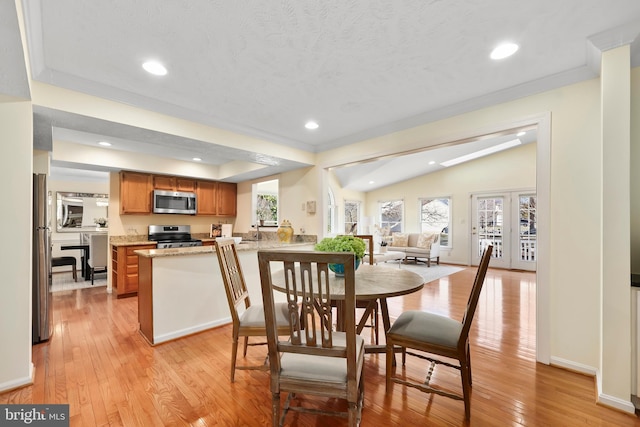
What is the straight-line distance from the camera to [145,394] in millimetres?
1883

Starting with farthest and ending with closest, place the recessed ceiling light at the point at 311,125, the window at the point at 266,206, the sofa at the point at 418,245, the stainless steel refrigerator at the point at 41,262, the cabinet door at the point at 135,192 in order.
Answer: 1. the sofa at the point at 418,245
2. the window at the point at 266,206
3. the cabinet door at the point at 135,192
4. the recessed ceiling light at the point at 311,125
5. the stainless steel refrigerator at the point at 41,262

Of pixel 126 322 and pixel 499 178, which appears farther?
pixel 499 178

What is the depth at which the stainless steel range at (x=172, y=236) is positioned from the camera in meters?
4.92

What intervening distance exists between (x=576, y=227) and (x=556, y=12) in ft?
4.99

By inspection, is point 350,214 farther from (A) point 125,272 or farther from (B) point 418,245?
(A) point 125,272

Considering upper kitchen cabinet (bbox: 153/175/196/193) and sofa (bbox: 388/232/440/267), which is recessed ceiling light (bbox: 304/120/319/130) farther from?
sofa (bbox: 388/232/440/267)

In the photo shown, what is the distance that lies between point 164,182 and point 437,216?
7.28 metres

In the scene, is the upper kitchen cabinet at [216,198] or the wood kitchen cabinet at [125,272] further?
the upper kitchen cabinet at [216,198]

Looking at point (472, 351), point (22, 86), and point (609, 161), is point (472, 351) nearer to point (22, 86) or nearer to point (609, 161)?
point (609, 161)

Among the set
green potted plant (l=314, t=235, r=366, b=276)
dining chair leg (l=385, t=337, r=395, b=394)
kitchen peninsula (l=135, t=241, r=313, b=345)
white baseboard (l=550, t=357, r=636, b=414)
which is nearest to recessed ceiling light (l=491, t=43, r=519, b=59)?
green potted plant (l=314, t=235, r=366, b=276)

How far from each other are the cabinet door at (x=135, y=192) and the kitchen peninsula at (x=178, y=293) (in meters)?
2.30

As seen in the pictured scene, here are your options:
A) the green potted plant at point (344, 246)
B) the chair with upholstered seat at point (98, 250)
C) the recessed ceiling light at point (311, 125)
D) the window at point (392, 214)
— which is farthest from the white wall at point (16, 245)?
the window at point (392, 214)

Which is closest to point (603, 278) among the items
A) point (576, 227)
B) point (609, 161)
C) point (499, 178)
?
point (576, 227)

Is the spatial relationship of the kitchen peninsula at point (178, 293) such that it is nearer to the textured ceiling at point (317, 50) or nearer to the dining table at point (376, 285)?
the dining table at point (376, 285)
